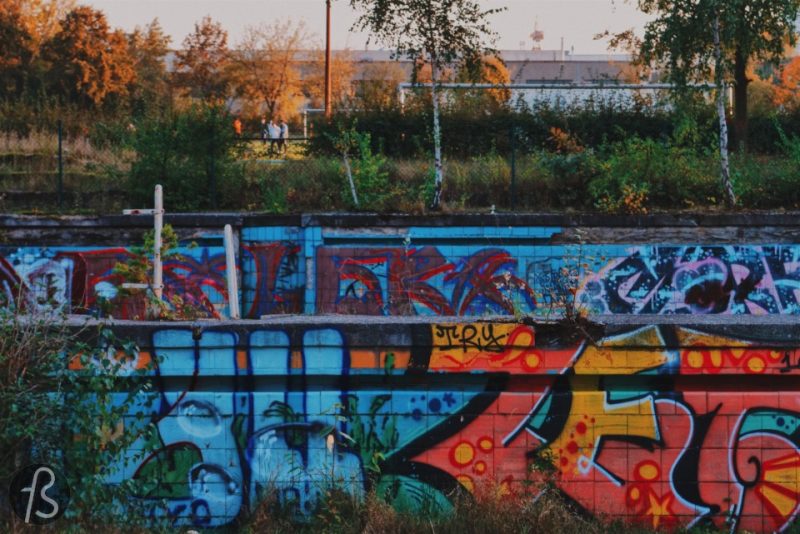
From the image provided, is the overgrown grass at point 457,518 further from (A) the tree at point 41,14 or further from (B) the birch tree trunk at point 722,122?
(A) the tree at point 41,14

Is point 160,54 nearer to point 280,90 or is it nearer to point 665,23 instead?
point 280,90

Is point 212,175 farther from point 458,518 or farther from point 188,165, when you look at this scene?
point 458,518

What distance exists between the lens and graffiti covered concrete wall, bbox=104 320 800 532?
7.20m

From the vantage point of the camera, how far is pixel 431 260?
17.3 metres

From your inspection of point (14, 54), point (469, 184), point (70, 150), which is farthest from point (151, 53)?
point (469, 184)

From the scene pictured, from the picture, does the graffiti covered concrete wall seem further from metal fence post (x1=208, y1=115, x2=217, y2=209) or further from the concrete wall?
metal fence post (x1=208, y1=115, x2=217, y2=209)

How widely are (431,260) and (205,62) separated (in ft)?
132

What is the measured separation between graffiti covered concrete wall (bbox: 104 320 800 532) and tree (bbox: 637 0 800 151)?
13.1m

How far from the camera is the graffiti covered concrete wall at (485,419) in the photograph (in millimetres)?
7199

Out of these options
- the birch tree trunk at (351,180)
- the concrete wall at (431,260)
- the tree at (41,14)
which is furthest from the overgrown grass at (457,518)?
the tree at (41,14)

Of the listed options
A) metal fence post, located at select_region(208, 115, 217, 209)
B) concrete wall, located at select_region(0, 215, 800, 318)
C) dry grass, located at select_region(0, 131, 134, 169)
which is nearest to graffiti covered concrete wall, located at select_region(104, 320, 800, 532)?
concrete wall, located at select_region(0, 215, 800, 318)

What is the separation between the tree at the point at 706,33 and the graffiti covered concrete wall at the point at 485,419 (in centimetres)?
1311

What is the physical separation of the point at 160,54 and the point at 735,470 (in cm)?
4971

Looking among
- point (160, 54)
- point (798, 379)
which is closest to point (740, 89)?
point (798, 379)
